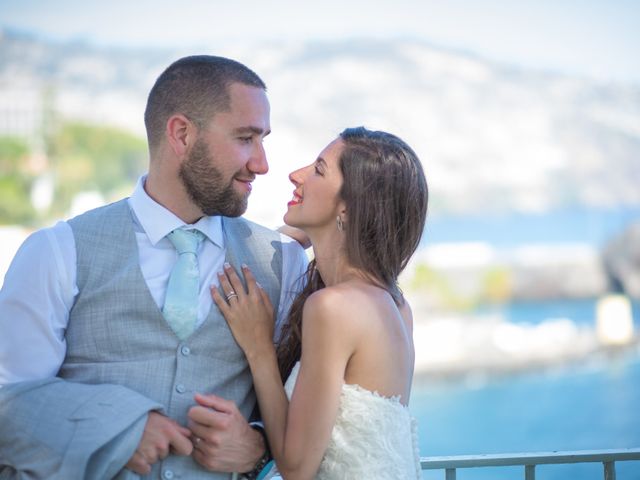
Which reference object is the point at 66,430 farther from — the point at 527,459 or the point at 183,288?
the point at 527,459

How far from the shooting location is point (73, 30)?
71.6m

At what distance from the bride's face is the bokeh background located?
96.9 feet

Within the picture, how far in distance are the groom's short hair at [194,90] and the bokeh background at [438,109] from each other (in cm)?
2954

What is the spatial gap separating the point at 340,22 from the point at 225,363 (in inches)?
3270

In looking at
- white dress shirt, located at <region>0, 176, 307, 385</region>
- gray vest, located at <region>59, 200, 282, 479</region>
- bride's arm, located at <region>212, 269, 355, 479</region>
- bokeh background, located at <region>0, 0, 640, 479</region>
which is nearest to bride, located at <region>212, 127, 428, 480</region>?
bride's arm, located at <region>212, 269, 355, 479</region>

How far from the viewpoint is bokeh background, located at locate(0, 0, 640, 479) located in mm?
38719

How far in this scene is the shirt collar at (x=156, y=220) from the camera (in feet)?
6.20

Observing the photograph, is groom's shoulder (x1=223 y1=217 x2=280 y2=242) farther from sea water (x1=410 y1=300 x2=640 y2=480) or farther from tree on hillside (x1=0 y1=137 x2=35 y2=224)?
tree on hillside (x1=0 y1=137 x2=35 y2=224)

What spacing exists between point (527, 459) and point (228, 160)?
40.3 inches

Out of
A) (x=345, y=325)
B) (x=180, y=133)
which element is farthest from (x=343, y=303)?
(x=180, y=133)

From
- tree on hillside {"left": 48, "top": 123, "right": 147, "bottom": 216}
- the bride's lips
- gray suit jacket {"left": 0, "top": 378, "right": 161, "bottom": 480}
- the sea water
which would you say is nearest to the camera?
gray suit jacket {"left": 0, "top": 378, "right": 161, "bottom": 480}

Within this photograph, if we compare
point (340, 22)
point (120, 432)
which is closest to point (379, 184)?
point (120, 432)

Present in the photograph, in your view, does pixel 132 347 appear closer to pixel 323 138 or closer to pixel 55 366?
pixel 55 366

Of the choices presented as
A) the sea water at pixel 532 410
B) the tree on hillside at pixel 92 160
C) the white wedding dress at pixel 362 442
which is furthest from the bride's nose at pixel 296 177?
the tree on hillside at pixel 92 160
